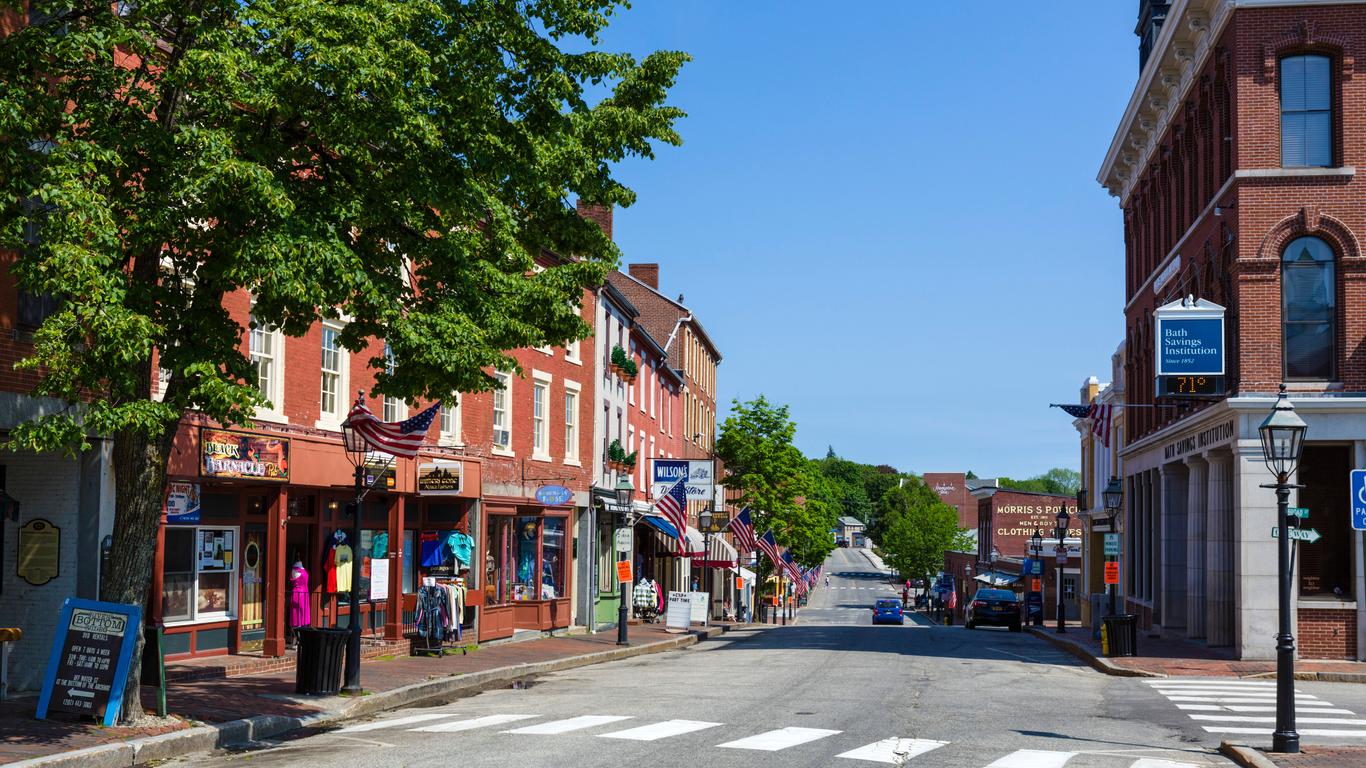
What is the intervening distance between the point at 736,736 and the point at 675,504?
2425 cm

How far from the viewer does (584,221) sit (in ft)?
59.2

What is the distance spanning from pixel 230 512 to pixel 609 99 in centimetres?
918

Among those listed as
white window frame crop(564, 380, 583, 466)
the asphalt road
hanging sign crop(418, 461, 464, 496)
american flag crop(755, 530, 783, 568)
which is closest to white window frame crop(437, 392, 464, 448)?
hanging sign crop(418, 461, 464, 496)

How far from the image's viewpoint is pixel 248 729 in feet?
48.3

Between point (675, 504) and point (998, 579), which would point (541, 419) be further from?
point (998, 579)

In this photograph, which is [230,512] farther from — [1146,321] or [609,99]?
[1146,321]

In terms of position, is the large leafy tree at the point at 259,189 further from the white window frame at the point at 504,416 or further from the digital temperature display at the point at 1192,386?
the digital temperature display at the point at 1192,386

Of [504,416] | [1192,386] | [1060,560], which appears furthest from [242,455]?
[1060,560]

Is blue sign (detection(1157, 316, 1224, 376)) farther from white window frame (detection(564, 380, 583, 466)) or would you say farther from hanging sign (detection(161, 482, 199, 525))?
hanging sign (detection(161, 482, 199, 525))

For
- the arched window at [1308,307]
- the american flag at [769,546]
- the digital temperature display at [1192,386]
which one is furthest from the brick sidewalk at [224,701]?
the american flag at [769,546]

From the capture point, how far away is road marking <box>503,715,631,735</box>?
14719 millimetres

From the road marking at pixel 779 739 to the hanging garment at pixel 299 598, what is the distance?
422 inches

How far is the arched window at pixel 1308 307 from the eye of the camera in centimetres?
2792

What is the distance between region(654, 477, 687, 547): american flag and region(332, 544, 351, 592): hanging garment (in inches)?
584
